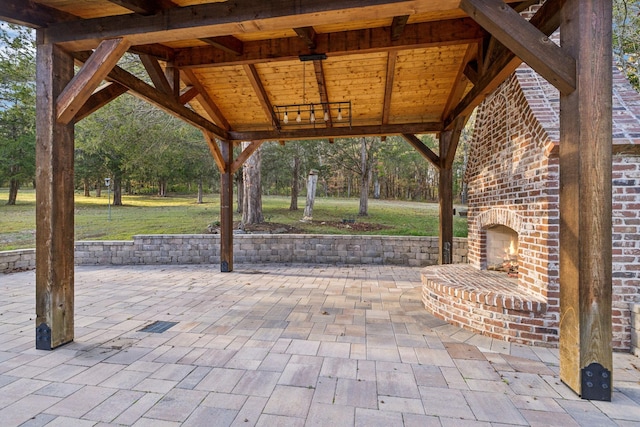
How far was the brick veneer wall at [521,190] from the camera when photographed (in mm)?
3066

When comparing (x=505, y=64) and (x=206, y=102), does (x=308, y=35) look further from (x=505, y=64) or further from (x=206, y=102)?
(x=206, y=102)

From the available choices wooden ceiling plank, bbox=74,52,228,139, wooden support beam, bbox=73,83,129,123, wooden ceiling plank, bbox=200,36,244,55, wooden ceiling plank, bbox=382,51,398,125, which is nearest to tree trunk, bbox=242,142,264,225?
wooden ceiling plank, bbox=74,52,228,139

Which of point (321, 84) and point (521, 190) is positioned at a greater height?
point (321, 84)

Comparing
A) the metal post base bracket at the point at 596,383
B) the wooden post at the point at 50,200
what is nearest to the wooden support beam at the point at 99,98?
the wooden post at the point at 50,200

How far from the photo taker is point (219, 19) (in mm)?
2750

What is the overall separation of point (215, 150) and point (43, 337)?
4.24 metres

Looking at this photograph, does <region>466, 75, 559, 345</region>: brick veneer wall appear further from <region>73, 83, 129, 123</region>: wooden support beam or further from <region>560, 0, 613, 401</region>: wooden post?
<region>73, 83, 129, 123</region>: wooden support beam

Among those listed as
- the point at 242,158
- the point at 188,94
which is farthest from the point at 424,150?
the point at 188,94

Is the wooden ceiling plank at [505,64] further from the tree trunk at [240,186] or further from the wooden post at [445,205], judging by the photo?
the tree trunk at [240,186]

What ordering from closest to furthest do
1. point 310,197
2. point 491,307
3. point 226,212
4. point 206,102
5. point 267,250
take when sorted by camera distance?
point 491,307
point 206,102
point 226,212
point 267,250
point 310,197

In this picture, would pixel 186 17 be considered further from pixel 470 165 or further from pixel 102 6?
pixel 470 165

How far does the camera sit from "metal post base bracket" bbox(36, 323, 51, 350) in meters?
2.97

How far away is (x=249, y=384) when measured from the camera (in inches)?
93.2

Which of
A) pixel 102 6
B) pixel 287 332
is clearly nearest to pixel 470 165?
pixel 287 332
